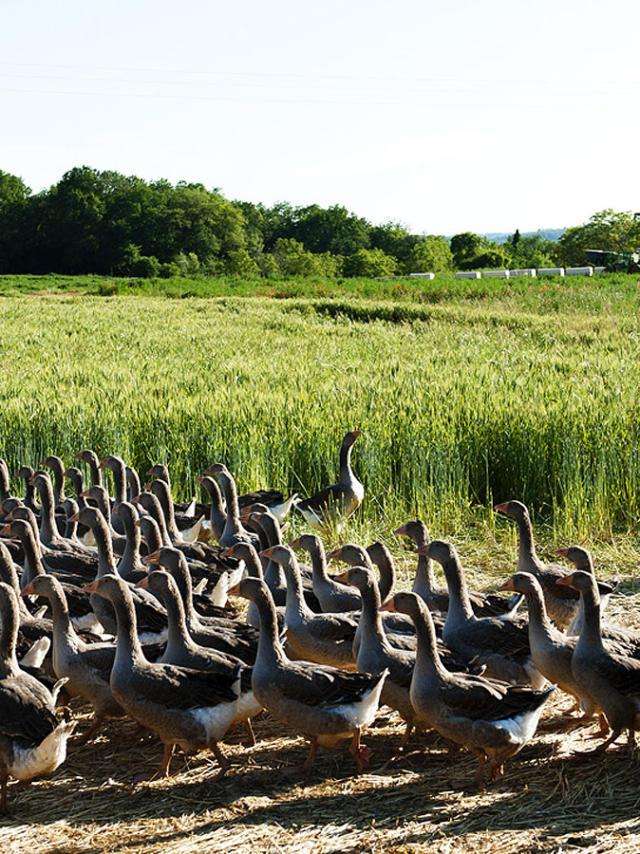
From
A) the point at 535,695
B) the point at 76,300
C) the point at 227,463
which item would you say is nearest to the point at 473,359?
the point at 227,463

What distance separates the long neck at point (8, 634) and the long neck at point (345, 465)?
5174mm

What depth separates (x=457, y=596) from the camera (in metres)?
6.08

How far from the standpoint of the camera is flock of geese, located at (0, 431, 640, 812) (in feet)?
16.6

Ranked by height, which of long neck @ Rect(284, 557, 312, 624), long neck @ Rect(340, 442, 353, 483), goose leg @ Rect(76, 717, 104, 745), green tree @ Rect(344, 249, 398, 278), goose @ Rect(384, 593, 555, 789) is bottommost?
goose leg @ Rect(76, 717, 104, 745)

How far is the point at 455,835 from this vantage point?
4.45 m

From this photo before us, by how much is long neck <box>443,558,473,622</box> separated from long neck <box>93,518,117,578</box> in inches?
105

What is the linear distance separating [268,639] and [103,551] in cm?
220

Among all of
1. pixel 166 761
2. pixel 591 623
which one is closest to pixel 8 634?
pixel 166 761

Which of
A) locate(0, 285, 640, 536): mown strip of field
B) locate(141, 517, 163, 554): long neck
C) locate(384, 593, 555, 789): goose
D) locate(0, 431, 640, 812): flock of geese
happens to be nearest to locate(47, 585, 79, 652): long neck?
locate(0, 431, 640, 812): flock of geese

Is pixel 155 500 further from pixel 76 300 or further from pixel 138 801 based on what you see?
pixel 76 300

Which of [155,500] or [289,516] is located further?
[289,516]

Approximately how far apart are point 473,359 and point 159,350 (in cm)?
795

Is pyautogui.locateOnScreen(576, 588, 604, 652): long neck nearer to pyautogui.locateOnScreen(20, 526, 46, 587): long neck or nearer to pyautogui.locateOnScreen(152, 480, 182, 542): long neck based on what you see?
pyautogui.locateOnScreen(20, 526, 46, 587): long neck

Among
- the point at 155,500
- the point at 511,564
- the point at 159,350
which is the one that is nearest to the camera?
the point at 155,500
